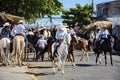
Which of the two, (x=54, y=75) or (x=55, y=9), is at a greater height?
(x=55, y=9)

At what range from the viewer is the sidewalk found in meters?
18.9

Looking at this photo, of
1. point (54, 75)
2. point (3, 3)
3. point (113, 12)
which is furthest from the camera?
point (113, 12)

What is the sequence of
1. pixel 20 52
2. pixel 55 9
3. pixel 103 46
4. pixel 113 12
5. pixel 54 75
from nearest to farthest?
pixel 54 75
pixel 20 52
pixel 103 46
pixel 55 9
pixel 113 12

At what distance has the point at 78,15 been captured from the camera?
86.6 m

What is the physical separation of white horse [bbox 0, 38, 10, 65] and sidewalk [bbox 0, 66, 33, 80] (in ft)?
4.45

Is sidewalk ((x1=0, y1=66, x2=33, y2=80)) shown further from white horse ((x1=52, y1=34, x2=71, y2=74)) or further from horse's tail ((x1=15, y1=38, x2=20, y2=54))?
white horse ((x1=52, y1=34, x2=71, y2=74))

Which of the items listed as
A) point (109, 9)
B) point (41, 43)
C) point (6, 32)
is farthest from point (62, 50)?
point (109, 9)

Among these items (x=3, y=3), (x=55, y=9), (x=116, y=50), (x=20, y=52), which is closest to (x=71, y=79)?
(x=20, y=52)

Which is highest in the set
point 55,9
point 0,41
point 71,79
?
Result: point 55,9

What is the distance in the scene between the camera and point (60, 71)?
73.6 ft

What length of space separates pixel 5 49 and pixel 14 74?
4.90m

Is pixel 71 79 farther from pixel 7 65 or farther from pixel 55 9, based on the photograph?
pixel 55 9

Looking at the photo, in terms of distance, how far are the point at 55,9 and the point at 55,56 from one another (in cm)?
2598

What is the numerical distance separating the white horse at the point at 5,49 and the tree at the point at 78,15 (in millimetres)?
57673
